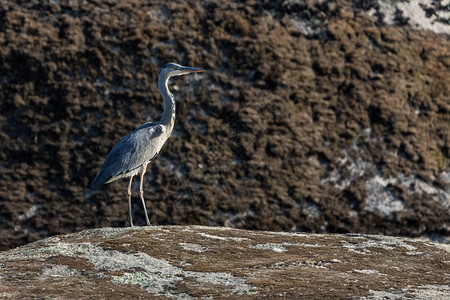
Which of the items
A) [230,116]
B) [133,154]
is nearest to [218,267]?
[133,154]

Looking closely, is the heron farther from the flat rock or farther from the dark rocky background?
the dark rocky background

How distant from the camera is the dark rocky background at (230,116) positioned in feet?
81.1

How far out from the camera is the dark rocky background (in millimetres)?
24719

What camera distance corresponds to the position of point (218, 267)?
11.2m

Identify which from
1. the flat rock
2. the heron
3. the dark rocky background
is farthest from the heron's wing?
the dark rocky background

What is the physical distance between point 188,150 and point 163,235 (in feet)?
40.3

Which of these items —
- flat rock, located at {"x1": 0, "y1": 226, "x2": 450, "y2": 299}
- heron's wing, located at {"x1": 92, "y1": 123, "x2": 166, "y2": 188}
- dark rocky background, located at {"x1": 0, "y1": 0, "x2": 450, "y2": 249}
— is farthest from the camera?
dark rocky background, located at {"x1": 0, "y1": 0, "x2": 450, "y2": 249}

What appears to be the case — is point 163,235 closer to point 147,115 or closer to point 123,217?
point 123,217

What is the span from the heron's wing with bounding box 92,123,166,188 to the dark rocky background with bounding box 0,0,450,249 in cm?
798

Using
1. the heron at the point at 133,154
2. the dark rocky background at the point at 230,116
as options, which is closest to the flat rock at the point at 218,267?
the heron at the point at 133,154

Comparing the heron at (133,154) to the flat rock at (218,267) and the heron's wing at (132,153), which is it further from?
the flat rock at (218,267)

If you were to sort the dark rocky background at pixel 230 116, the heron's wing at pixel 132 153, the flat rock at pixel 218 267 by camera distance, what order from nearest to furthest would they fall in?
the flat rock at pixel 218 267 < the heron's wing at pixel 132 153 < the dark rocky background at pixel 230 116

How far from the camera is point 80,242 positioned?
12.7 m

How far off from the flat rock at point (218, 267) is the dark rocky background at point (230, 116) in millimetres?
10340
